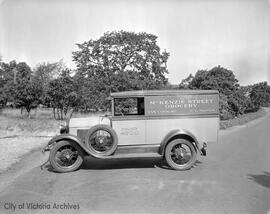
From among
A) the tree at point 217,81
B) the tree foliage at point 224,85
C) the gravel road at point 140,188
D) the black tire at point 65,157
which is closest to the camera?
the gravel road at point 140,188

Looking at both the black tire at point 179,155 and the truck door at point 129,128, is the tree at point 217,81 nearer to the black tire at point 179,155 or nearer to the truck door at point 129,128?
the black tire at point 179,155

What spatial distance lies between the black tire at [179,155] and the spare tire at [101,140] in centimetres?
141

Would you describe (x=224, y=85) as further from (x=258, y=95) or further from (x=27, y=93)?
(x=258, y=95)

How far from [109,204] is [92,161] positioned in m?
3.34

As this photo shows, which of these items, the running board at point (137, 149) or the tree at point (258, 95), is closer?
the running board at point (137, 149)

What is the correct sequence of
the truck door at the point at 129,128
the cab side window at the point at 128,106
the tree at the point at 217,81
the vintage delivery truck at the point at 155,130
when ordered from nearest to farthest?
the vintage delivery truck at the point at 155,130
the truck door at the point at 129,128
the cab side window at the point at 128,106
the tree at the point at 217,81

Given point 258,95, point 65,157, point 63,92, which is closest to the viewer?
point 65,157

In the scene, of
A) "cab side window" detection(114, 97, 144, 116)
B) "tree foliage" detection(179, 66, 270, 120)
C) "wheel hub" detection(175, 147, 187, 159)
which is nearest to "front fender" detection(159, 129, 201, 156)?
"wheel hub" detection(175, 147, 187, 159)

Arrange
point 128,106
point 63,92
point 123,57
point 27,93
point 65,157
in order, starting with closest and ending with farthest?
point 65,157
point 128,106
point 63,92
point 27,93
point 123,57

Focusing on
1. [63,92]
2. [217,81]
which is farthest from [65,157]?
[217,81]

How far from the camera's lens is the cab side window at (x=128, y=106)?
6637 millimetres

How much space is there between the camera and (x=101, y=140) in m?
6.32

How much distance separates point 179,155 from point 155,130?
0.90m

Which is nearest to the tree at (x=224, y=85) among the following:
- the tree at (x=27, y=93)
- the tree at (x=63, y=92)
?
the tree at (x=63, y=92)
